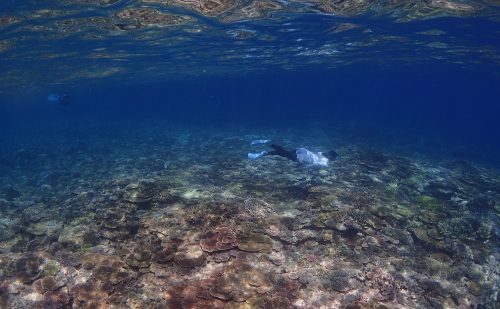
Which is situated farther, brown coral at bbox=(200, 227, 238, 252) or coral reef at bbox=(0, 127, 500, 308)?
brown coral at bbox=(200, 227, 238, 252)

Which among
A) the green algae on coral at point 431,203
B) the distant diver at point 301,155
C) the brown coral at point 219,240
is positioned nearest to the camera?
the brown coral at point 219,240

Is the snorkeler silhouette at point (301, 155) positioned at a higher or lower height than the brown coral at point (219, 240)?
lower

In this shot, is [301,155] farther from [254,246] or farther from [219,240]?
[219,240]

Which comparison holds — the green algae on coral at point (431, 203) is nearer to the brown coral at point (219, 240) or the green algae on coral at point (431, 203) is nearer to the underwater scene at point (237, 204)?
the underwater scene at point (237, 204)

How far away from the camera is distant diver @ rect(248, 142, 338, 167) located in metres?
14.8

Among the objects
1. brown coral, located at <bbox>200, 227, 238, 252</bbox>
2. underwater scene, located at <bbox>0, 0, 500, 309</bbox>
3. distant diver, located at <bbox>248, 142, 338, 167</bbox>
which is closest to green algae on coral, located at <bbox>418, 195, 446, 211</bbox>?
underwater scene, located at <bbox>0, 0, 500, 309</bbox>

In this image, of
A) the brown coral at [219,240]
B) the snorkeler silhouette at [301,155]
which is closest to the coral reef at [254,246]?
the brown coral at [219,240]

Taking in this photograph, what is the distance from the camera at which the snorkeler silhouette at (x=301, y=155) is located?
583 inches

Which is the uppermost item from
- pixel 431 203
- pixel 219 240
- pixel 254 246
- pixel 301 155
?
pixel 219 240

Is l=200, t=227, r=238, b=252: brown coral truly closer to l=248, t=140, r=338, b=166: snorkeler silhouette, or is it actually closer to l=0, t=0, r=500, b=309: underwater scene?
l=0, t=0, r=500, b=309: underwater scene

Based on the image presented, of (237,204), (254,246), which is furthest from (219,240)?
(237,204)

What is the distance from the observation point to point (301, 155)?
50.8 feet

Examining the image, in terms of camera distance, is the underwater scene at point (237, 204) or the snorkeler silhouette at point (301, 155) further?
the snorkeler silhouette at point (301, 155)

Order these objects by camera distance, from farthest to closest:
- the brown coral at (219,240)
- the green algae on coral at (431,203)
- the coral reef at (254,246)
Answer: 1. the green algae on coral at (431,203)
2. the brown coral at (219,240)
3. the coral reef at (254,246)
